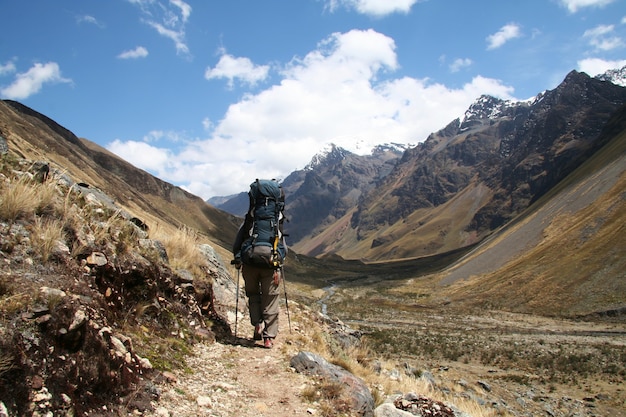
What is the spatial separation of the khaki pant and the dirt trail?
570mm

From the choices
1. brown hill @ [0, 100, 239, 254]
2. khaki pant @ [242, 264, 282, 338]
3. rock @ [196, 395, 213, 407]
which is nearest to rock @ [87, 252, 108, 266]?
rock @ [196, 395, 213, 407]

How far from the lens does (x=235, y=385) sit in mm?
6270

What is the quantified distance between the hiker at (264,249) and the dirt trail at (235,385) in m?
0.79

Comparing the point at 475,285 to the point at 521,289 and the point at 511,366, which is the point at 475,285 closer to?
the point at 521,289

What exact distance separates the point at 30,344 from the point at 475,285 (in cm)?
8296

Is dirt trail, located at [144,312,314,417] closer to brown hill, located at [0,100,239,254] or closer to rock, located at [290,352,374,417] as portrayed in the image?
rock, located at [290,352,374,417]

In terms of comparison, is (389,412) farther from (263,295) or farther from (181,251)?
(181,251)

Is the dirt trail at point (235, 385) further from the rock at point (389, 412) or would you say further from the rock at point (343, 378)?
the rock at point (389, 412)

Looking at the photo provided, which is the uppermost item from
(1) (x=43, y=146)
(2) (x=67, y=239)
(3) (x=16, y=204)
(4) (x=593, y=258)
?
(1) (x=43, y=146)

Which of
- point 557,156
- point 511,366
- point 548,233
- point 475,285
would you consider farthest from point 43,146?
point 557,156

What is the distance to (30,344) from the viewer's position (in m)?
3.83

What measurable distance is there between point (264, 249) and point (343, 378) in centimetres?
286

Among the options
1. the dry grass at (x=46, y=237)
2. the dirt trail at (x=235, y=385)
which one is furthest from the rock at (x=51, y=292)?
the dirt trail at (x=235, y=385)

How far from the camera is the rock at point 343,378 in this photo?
20.7 ft
